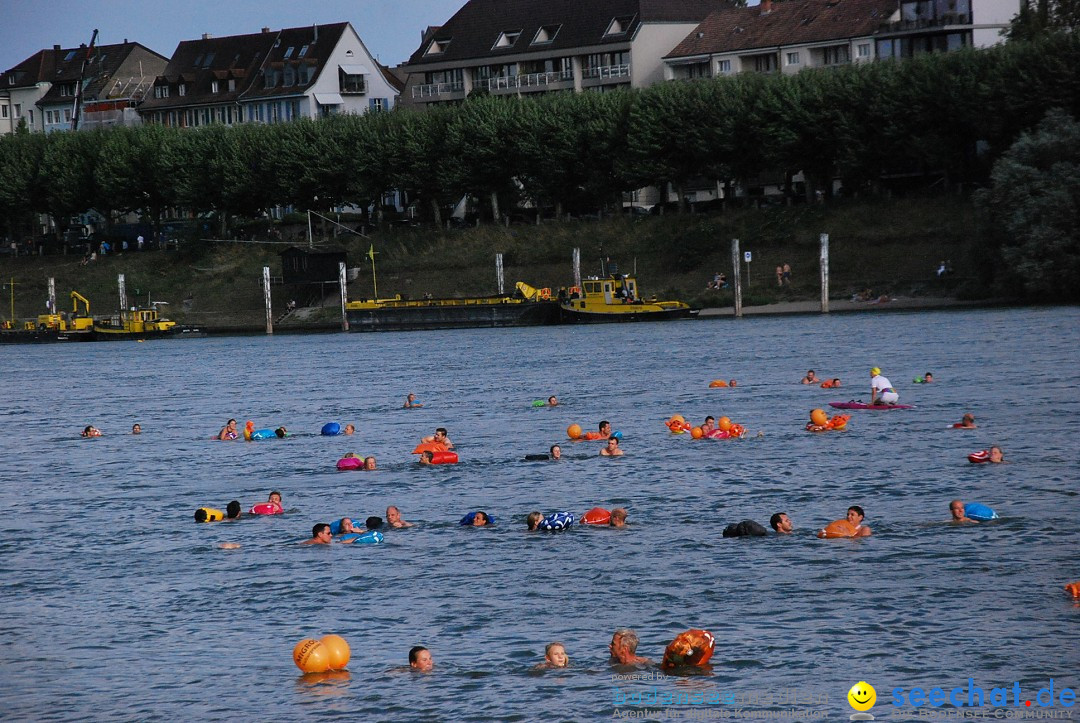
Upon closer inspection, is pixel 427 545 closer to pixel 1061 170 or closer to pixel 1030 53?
pixel 1061 170

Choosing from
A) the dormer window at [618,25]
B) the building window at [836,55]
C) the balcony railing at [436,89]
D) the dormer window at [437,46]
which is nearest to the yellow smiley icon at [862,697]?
the building window at [836,55]

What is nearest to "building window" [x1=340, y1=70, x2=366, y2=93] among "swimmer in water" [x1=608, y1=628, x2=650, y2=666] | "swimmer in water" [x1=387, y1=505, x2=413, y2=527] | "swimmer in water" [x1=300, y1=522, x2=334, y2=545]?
"swimmer in water" [x1=387, y1=505, x2=413, y2=527]

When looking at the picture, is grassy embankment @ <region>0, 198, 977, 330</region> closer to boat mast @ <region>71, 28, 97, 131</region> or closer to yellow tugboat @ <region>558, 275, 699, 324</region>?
yellow tugboat @ <region>558, 275, 699, 324</region>

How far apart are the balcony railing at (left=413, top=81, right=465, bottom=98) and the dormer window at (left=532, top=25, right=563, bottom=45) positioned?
9091mm

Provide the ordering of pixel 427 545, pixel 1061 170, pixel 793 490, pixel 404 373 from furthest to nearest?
pixel 1061 170, pixel 404 373, pixel 793 490, pixel 427 545

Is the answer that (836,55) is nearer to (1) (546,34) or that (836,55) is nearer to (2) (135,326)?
(1) (546,34)

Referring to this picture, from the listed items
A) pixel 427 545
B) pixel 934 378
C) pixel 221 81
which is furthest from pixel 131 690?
pixel 221 81

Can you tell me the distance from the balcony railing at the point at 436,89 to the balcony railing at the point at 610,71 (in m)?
14.8

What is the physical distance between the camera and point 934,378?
5759 centimetres

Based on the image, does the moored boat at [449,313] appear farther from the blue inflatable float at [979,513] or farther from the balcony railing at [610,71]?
the blue inflatable float at [979,513]

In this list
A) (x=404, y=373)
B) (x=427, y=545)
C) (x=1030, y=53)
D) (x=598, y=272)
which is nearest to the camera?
(x=427, y=545)

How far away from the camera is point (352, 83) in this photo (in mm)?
154125

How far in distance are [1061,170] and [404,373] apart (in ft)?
138

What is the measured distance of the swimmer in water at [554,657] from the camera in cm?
2162
